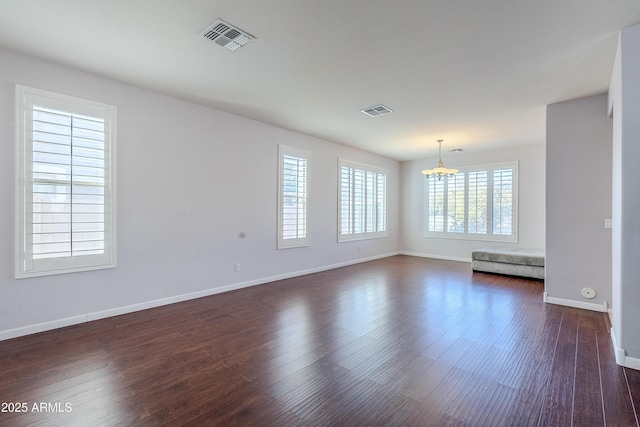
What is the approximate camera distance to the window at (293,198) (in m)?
5.55

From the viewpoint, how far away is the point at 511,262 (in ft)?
19.5

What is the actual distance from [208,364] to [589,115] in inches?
209

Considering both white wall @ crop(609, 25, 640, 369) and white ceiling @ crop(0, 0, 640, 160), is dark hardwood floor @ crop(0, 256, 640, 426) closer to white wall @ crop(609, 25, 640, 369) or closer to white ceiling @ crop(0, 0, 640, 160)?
white wall @ crop(609, 25, 640, 369)

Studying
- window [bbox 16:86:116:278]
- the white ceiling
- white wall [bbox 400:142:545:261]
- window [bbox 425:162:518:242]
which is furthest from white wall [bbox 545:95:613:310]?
window [bbox 16:86:116:278]

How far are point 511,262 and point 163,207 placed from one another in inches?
248

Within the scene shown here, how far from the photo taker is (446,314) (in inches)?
147

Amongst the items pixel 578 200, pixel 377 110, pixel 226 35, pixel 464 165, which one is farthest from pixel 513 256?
pixel 226 35

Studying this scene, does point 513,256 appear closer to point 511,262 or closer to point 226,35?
point 511,262

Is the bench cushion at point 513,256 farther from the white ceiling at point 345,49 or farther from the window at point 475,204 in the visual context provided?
the white ceiling at point 345,49

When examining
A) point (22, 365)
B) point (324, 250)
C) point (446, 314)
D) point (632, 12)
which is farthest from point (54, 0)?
point (324, 250)

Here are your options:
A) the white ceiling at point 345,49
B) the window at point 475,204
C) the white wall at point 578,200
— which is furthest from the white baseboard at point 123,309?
the window at point 475,204

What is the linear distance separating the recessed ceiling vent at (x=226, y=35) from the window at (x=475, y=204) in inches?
263

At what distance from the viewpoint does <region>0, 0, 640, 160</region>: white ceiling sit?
2285 millimetres

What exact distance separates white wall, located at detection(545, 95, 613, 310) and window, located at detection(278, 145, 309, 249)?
3.92 meters
